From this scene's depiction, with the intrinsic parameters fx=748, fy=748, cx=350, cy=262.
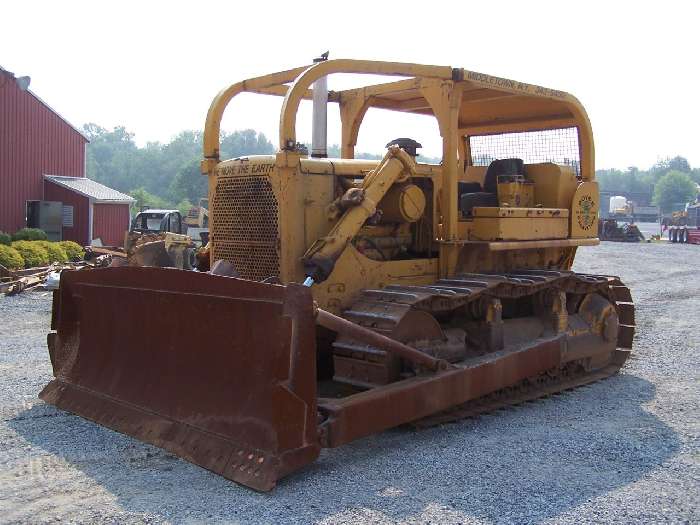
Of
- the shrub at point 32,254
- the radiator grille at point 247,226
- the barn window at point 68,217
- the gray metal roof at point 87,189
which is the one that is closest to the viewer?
the radiator grille at point 247,226

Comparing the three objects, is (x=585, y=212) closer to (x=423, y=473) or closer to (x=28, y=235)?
(x=423, y=473)

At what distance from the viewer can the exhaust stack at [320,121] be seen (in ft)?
22.5

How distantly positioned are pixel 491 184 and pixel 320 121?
219 centimetres

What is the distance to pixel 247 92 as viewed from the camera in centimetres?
713

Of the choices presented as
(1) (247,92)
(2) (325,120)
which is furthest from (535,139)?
(1) (247,92)

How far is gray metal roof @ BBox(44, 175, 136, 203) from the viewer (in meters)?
27.0

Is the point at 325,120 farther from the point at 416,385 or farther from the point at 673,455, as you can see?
the point at 673,455

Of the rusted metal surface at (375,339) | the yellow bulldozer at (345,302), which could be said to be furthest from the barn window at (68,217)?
the rusted metal surface at (375,339)

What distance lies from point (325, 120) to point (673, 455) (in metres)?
4.07

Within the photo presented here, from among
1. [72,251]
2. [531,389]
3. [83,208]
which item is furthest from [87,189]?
[531,389]

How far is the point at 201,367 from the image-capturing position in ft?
16.5

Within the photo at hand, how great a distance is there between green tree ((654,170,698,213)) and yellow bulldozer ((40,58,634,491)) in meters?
109

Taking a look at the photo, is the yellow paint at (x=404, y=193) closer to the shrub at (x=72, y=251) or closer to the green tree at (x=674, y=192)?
the shrub at (x=72, y=251)

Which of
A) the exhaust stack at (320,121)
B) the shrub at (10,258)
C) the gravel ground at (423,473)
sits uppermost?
the exhaust stack at (320,121)
